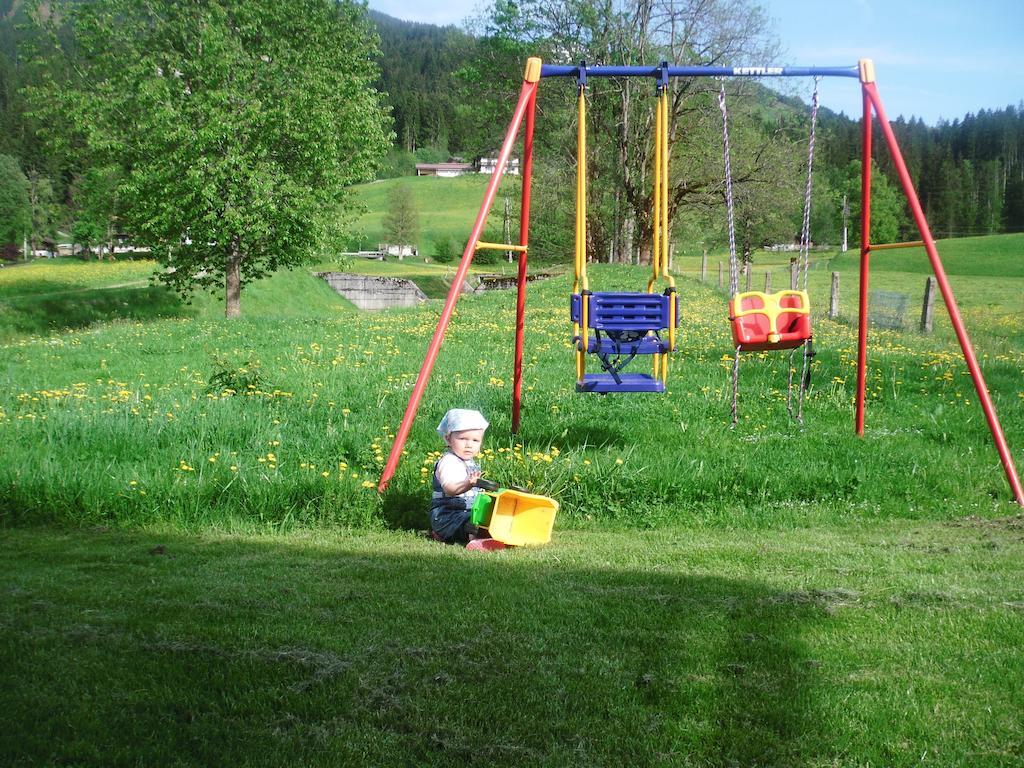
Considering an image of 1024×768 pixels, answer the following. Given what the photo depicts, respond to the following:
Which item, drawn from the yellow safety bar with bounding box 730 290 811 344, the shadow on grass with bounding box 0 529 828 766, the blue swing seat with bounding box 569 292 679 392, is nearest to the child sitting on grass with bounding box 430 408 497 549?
the shadow on grass with bounding box 0 529 828 766

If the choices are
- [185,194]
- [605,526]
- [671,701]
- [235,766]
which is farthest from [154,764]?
[185,194]

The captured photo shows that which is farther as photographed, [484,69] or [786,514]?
[484,69]

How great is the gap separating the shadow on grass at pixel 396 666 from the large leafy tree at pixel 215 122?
905 inches

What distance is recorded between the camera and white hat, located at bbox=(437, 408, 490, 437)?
6427 millimetres

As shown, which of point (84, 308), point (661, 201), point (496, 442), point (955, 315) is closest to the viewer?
point (661, 201)

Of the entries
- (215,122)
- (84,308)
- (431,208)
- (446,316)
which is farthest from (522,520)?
(431,208)

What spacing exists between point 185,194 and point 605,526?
23191mm

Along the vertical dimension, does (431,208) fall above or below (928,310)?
above

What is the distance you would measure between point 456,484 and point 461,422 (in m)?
0.44

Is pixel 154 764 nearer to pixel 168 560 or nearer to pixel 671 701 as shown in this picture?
pixel 671 701

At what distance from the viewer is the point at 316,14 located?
30.3 meters

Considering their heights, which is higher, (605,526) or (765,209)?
(765,209)

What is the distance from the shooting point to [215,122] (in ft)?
86.5

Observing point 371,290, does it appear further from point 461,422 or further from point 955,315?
point 461,422
